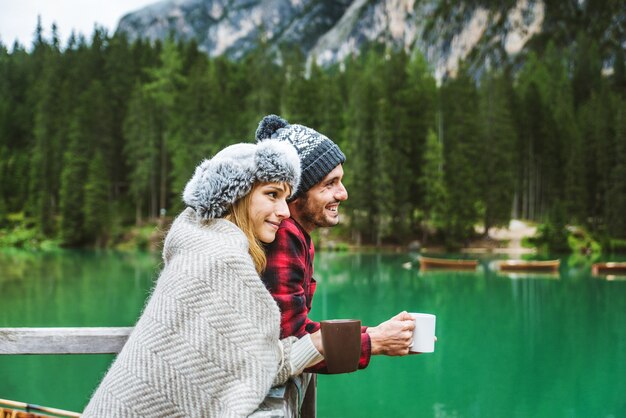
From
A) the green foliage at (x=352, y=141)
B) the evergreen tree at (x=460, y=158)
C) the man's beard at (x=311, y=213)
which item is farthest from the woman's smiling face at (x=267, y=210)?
the evergreen tree at (x=460, y=158)

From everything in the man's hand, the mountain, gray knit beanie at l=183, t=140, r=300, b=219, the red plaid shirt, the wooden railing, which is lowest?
the wooden railing

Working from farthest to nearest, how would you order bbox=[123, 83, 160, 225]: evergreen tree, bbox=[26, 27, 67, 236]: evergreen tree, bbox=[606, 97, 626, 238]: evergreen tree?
bbox=[123, 83, 160, 225]: evergreen tree → bbox=[26, 27, 67, 236]: evergreen tree → bbox=[606, 97, 626, 238]: evergreen tree

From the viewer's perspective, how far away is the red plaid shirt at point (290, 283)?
1.90m

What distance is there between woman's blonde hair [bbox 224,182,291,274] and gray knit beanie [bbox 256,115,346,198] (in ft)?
1.59

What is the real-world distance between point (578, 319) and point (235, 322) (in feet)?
44.6

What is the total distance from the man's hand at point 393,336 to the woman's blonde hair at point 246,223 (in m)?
0.45

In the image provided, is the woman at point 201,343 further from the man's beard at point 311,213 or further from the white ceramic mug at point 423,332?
the man's beard at point 311,213

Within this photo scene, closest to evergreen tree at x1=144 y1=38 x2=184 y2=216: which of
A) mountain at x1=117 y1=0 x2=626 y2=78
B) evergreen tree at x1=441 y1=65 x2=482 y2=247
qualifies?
mountain at x1=117 y1=0 x2=626 y2=78

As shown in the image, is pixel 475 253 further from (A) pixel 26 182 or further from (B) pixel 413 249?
(A) pixel 26 182

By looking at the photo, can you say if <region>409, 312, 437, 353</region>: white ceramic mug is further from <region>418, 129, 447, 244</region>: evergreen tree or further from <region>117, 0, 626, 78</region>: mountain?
<region>117, 0, 626, 78</region>: mountain

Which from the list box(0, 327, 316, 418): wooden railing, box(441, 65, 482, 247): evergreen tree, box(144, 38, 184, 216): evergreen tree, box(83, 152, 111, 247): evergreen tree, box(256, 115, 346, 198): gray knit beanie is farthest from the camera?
box(144, 38, 184, 216): evergreen tree

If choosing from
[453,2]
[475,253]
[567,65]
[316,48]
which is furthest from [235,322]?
[316,48]

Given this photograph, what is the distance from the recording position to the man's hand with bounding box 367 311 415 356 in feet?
6.46

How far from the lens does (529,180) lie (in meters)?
38.7
